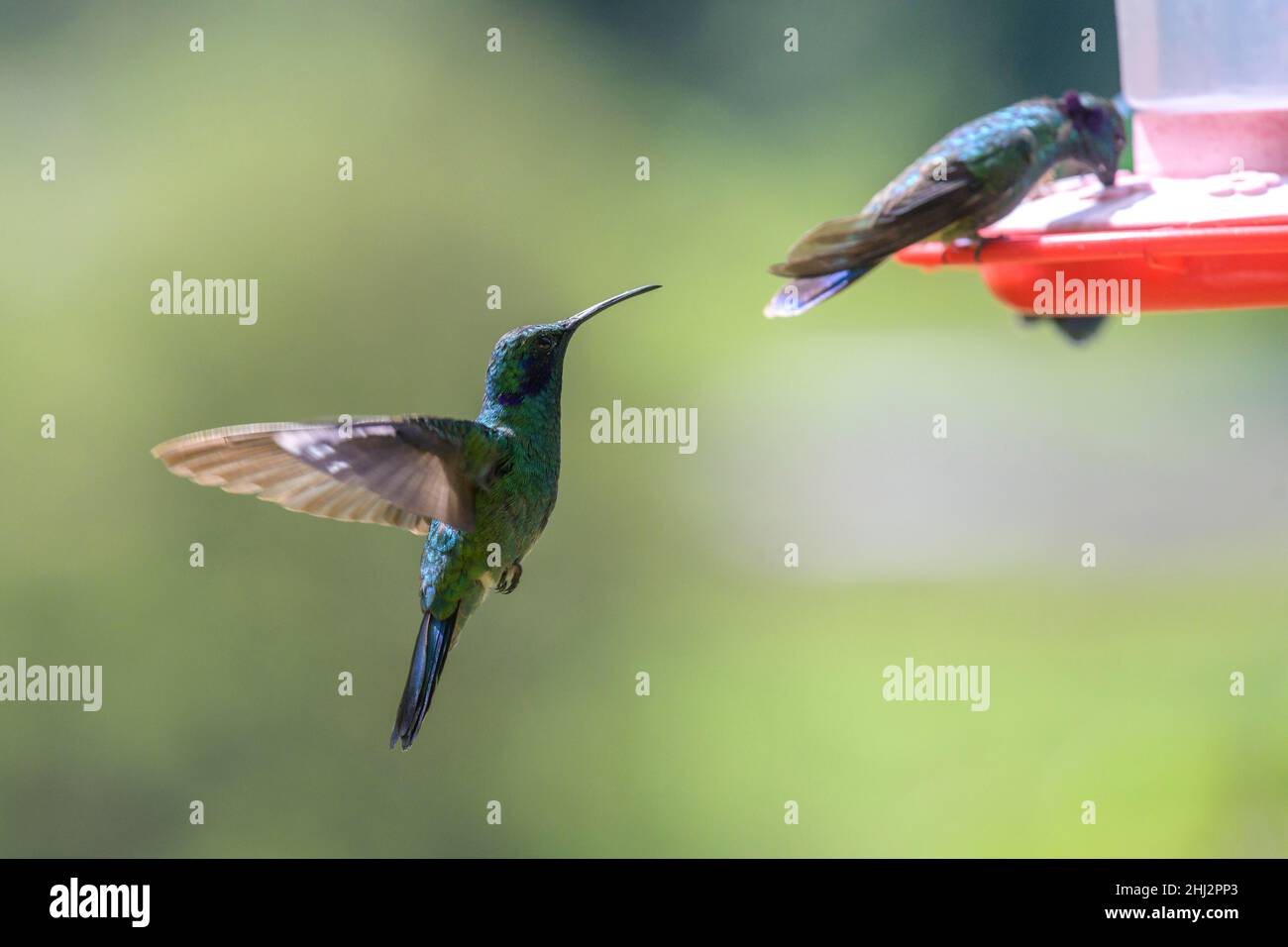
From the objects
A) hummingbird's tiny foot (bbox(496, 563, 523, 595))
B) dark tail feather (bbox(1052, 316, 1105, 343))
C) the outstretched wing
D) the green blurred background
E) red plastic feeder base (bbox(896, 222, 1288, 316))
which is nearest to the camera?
the outstretched wing

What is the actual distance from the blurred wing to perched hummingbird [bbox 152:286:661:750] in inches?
15.7

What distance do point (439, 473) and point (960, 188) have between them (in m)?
1.15

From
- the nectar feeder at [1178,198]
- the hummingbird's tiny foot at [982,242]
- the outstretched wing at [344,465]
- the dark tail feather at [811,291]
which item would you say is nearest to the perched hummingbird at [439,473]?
the outstretched wing at [344,465]

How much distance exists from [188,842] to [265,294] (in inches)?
89.8

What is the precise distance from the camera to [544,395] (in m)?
2.97

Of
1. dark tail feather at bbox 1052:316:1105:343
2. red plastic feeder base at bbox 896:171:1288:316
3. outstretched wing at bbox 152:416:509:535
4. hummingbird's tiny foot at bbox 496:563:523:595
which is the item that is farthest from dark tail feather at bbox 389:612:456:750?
dark tail feather at bbox 1052:316:1105:343

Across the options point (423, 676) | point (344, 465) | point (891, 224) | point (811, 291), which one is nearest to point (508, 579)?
point (423, 676)

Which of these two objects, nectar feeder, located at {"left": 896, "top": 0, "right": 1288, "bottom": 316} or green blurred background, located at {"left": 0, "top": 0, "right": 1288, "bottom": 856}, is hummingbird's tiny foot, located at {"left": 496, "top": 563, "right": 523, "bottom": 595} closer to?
nectar feeder, located at {"left": 896, "top": 0, "right": 1288, "bottom": 316}

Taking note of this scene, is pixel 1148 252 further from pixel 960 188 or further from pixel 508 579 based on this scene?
pixel 508 579

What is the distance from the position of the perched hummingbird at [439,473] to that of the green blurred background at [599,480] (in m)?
3.17

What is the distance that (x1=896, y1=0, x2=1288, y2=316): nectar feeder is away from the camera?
269 cm

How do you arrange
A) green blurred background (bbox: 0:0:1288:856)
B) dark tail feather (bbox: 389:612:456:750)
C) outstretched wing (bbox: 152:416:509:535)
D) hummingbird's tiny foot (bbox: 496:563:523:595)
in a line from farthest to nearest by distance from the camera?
green blurred background (bbox: 0:0:1288:856) → hummingbird's tiny foot (bbox: 496:563:523:595) → dark tail feather (bbox: 389:612:456:750) → outstretched wing (bbox: 152:416:509:535)

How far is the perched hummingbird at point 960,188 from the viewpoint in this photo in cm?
288
